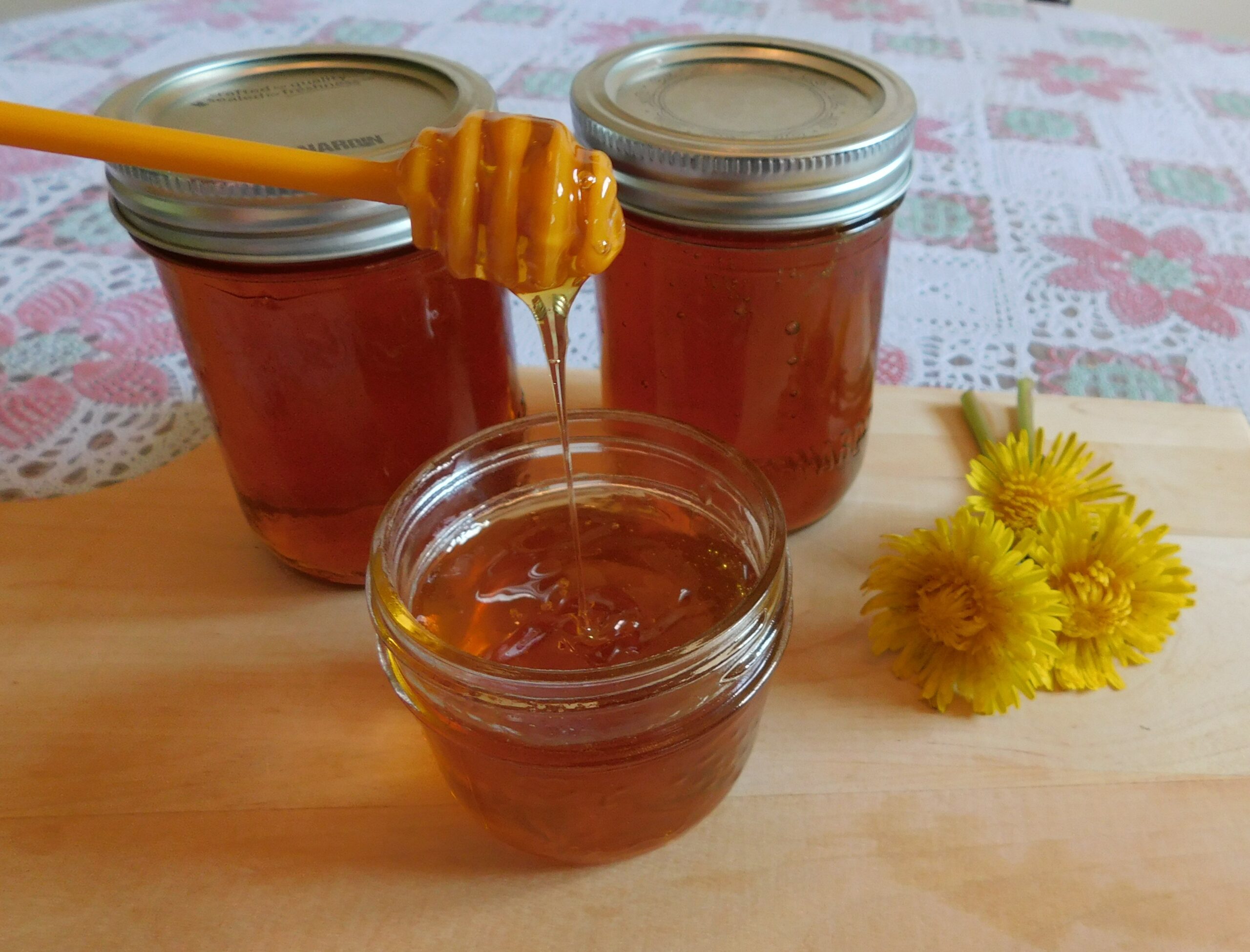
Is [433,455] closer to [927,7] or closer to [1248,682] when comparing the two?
[1248,682]

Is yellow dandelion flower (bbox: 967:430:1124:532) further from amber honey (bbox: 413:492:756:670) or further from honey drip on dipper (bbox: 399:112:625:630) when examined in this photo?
honey drip on dipper (bbox: 399:112:625:630)

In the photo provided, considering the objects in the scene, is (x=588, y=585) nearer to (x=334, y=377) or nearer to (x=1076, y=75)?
(x=334, y=377)

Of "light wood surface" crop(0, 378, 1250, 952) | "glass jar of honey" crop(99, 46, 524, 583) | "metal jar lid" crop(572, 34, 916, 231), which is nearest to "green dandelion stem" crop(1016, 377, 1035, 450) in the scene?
"light wood surface" crop(0, 378, 1250, 952)

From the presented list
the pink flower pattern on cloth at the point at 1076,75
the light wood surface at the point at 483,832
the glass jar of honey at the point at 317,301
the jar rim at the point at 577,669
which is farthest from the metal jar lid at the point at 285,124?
the pink flower pattern on cloth at the point at 1076,75

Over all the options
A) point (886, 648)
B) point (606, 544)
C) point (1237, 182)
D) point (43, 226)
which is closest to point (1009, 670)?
point (886, 648)

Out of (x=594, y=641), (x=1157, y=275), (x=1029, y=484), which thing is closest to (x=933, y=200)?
(x=1157, y=275)

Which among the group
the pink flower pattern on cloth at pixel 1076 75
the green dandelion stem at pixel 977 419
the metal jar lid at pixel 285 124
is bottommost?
the pink flower pattern on cloth at pixel 1076 75

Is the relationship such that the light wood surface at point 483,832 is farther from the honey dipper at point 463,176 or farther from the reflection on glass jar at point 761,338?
the honey dipper at point 463,176
